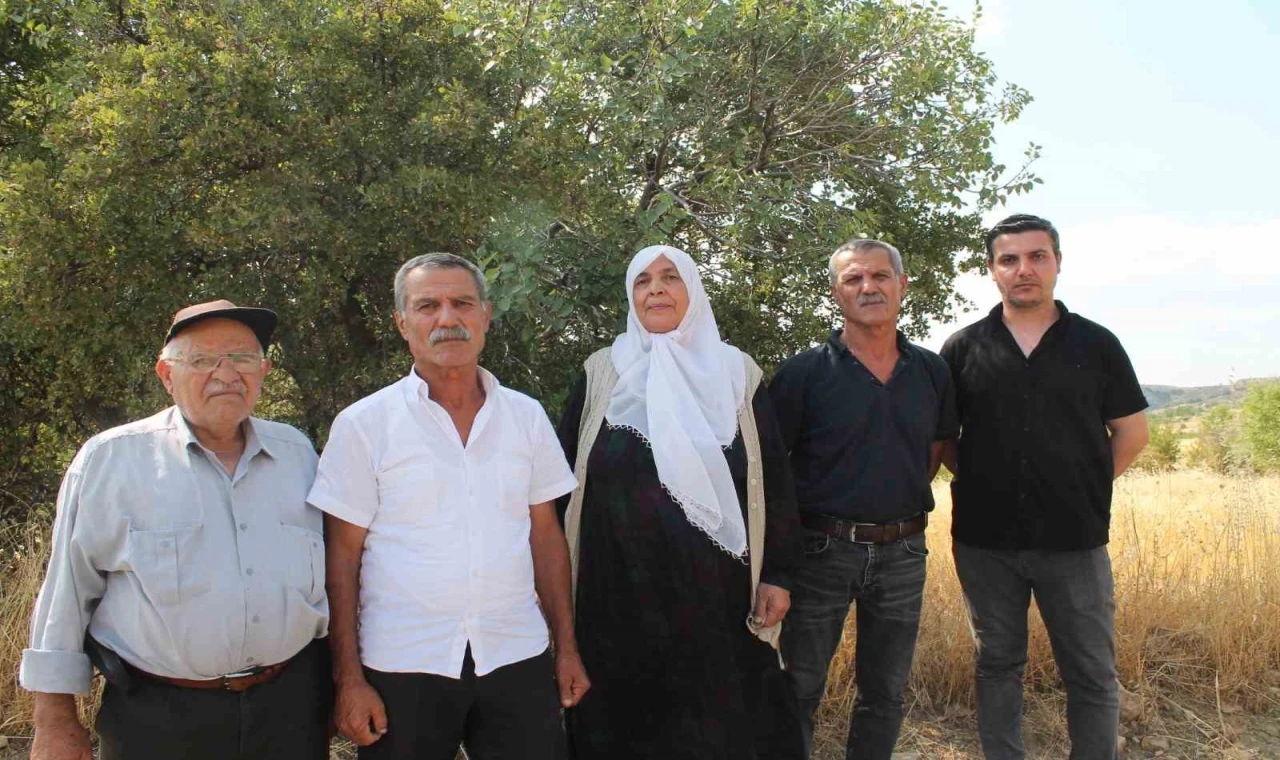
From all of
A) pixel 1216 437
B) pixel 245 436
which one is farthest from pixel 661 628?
pixel 1216 437

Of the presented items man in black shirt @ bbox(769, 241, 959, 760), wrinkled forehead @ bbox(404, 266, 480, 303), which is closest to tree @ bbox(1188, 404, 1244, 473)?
man in black shirt @ bbox(769, 241, 959, 760)

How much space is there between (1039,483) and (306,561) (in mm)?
2369

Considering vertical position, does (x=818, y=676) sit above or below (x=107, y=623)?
below

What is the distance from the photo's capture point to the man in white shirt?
215cm

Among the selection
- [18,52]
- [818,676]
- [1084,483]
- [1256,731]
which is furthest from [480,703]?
[18,52]

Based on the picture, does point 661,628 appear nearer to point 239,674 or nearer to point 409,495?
Answer: point 409,495

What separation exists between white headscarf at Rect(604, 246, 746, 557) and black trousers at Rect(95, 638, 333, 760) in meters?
1.15

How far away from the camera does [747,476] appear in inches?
109

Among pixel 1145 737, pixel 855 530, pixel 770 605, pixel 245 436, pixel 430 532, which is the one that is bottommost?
pixel 1145 737

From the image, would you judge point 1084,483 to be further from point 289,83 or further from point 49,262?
point 49,262

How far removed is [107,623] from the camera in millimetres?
1997

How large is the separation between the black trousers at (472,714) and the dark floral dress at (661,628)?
0.37m

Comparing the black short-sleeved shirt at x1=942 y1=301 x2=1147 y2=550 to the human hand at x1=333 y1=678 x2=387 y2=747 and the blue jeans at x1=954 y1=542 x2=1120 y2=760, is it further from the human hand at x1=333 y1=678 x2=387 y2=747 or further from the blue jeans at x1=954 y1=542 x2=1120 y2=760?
the human hand at x1=333 y1=678 x2=387 y2=747

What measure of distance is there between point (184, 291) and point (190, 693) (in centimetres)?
295
